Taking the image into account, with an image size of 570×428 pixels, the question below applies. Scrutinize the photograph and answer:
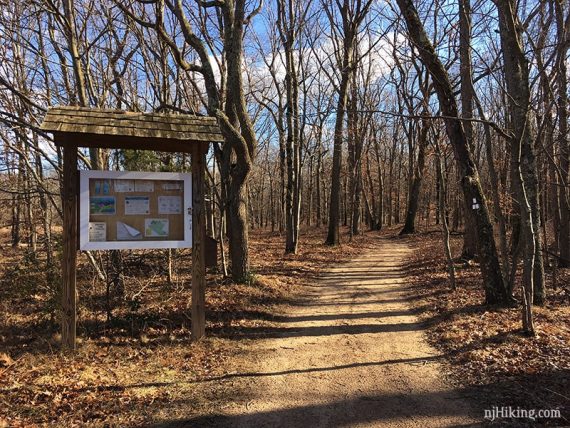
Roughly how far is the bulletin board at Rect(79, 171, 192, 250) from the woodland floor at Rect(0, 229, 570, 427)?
5.00 feet

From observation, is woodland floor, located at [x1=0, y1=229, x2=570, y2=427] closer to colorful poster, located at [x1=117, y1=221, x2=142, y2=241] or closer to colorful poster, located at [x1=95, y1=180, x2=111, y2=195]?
colorful poster, located at [x1=117, y1=221, x2=142, y2=241]

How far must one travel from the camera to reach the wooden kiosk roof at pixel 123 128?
18.4ft

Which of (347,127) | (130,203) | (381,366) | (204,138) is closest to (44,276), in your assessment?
(130,203)

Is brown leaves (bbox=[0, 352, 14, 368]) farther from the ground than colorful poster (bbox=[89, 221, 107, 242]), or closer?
closer

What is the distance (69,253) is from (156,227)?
49.1 inches

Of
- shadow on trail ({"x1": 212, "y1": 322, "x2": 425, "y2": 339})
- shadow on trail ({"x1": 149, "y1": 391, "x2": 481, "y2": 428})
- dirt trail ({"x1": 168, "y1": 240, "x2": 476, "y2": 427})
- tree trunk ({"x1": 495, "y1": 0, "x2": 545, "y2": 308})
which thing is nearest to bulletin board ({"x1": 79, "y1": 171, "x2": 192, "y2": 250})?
shadow on trail ({"x1": 212, "y1": 322, "x2": 425, "y2": 339})

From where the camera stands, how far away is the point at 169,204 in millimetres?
6297

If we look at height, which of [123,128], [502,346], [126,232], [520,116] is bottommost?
[502,346]

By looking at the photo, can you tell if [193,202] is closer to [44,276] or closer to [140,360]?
[140,360]

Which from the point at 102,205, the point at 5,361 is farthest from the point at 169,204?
the point at 5,361

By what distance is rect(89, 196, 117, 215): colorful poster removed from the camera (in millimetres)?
5906

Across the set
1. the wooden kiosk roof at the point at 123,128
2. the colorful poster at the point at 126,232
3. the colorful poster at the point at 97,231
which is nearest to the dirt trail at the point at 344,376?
the colorful poster at the point at 126,232

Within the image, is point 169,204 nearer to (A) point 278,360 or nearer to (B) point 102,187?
(B) point 102,187

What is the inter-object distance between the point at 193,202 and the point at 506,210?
34.7 feet
